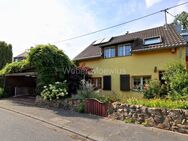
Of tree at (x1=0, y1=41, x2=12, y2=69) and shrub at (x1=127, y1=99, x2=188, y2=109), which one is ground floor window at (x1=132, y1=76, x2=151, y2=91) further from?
tree at (x1=0, y1=41, x2=12, y2=69)

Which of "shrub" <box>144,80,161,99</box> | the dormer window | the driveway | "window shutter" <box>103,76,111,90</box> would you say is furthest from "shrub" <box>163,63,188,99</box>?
"window shutter" <box>103,76,111,90</box>

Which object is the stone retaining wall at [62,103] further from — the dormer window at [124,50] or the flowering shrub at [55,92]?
the dormer window at [124,50]

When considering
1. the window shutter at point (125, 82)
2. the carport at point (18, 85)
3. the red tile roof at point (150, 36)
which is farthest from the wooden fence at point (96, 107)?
the carport at point (18, 85)

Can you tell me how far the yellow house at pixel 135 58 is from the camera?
56.1 feet

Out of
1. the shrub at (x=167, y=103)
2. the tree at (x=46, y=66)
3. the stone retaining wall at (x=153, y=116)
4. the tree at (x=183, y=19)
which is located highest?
the tree at (x=183, y=19)

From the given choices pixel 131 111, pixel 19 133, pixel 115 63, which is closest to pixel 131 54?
pixel 115 63

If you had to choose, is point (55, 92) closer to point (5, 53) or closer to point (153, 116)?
point (153, 116)

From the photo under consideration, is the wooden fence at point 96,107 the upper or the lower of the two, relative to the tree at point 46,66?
lower

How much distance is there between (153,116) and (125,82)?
9694 millimetres

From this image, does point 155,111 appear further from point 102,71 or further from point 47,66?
point 102,71

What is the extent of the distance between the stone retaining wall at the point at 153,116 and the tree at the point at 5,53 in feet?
88.0

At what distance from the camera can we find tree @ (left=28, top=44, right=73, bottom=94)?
18.3 metres

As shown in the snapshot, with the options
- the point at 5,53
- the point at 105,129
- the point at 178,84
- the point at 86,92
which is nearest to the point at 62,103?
the point at 86,92

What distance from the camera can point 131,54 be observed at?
63.6ft
